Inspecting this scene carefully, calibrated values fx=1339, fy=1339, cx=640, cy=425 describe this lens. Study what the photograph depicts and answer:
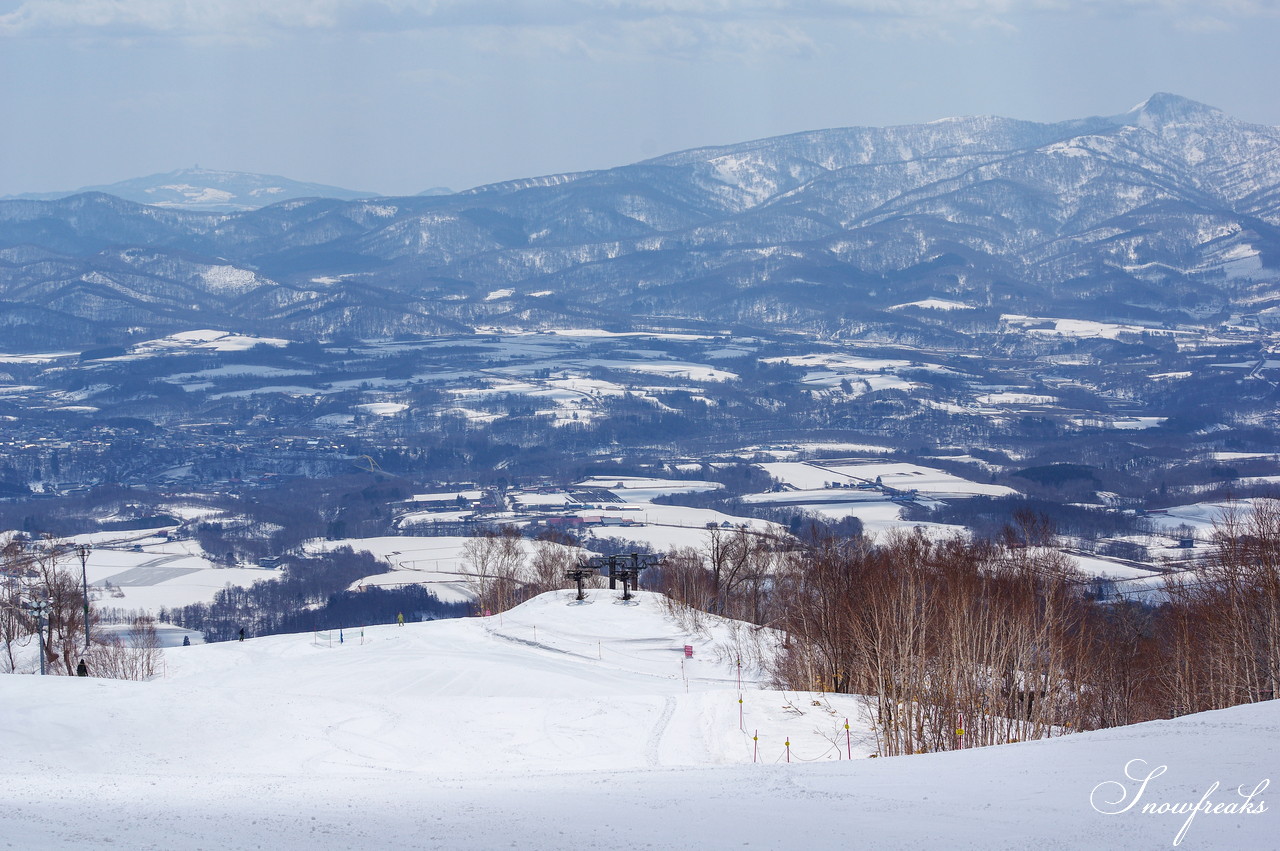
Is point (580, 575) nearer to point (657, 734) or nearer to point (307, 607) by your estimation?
point (657, 734)

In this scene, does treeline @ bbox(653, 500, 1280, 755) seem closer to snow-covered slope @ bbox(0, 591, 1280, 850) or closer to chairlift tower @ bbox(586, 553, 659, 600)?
snow-covered slope @ bbox(0, 591, 1280, 850)

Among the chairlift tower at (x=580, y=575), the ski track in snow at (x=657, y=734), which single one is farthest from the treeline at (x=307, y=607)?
the ski track in snow at (x=657, y=734)

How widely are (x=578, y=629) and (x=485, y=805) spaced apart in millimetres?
37845

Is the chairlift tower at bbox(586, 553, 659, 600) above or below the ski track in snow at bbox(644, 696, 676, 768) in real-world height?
above

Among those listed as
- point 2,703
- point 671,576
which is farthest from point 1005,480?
point 2,703

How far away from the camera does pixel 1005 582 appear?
5284 centimetres

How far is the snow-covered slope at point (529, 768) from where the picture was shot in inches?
1013

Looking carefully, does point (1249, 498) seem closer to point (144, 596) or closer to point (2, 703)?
point (144, 596)

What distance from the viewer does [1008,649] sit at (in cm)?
4459

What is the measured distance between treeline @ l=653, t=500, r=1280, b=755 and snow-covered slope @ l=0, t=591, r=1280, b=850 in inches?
115
